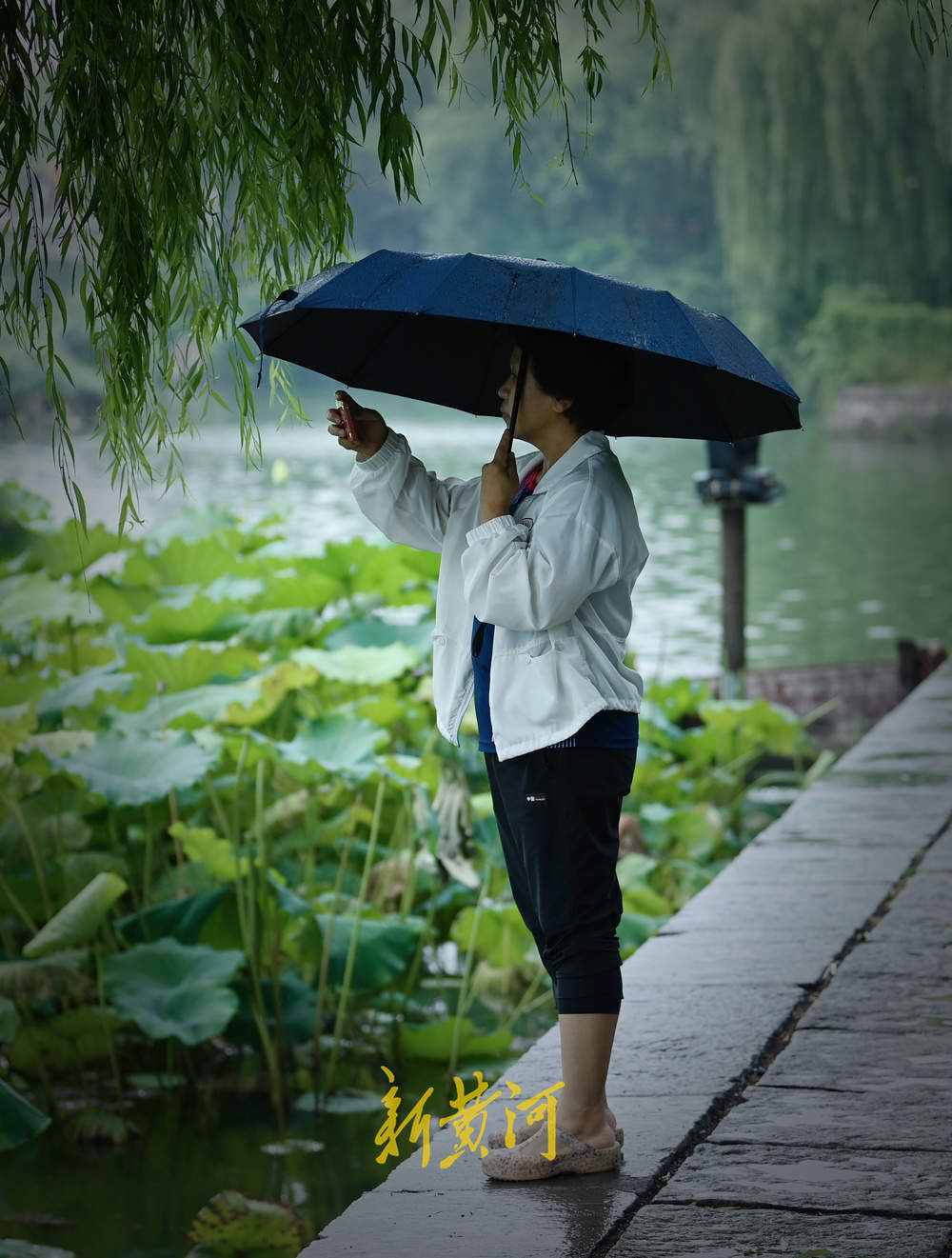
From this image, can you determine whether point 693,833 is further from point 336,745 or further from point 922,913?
point 922,913

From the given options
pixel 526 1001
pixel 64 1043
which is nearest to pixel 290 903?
pixel 64 1043

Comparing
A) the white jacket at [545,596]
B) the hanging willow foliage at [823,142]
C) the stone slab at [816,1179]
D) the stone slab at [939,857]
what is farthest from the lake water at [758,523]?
the hanging willow foliage at [823,142]

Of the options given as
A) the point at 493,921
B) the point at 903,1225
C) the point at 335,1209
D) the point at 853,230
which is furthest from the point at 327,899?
the point at 853,230

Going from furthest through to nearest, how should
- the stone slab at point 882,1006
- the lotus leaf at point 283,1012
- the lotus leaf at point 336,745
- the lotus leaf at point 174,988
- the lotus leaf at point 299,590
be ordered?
the lotus leaf at point 299,590 → the lotus leaf at point 336,745 → the lotus leaf at point 283,1012 → the lotus leaf at point 174,988 → the stone slab at point 882,1006

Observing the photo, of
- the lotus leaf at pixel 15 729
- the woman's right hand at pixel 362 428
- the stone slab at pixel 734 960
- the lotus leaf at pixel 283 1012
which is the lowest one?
the lotus leaf at pixel 283 1012

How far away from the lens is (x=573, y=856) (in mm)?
1775

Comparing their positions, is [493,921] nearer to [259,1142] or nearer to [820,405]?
[259,1142]

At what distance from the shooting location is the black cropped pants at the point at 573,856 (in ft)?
5.81

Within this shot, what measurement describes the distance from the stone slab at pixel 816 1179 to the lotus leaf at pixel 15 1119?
1.04 meters

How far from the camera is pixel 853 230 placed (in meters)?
29.0

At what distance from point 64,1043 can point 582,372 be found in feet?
6.40

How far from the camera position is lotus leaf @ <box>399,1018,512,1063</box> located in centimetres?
322

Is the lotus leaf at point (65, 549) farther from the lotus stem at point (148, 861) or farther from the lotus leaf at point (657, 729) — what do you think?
the lotus leaf at point (657, 729)

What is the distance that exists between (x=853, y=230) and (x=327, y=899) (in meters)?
27.6
